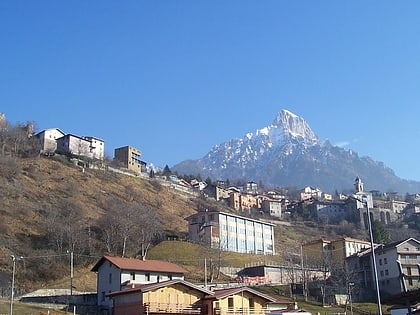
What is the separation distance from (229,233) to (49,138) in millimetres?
67683

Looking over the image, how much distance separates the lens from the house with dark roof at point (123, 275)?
63.2 meters

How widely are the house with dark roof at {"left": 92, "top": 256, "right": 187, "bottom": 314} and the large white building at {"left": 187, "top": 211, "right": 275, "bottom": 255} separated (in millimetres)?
39920

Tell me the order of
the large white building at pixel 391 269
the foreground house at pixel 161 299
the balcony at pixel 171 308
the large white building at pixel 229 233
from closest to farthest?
1. the balcony at pixel 171 308
2. the foreground house at pixel 161 299
3. the large white building at pixel 391 269
4. the large white building at pixel 229 233

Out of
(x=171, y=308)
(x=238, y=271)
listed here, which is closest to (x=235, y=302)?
(x=171, y=308)

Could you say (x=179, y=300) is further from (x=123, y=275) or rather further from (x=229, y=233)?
(x=229, y=233)

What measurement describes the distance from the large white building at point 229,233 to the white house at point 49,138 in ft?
168

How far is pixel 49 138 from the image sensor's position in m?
158

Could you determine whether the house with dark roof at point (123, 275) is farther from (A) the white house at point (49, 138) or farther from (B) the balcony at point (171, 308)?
(A) the white house at point (49, 138)

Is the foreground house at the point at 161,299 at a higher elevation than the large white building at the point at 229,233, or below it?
below

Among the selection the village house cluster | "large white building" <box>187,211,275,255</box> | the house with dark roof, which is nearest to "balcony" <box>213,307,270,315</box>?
the village house cluster

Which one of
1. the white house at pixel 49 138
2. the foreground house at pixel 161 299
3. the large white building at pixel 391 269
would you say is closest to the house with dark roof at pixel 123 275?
the foreground house at pixel 161 299

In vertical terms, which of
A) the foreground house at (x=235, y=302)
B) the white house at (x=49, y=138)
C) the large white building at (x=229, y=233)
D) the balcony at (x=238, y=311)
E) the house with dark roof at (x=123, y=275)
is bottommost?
the balcony at (x=238, y=311)

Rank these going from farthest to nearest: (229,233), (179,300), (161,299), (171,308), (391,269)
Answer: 1. (229,233)
2. (391,269)
3. (179,300)
4. (161,299)
5. (171,308)

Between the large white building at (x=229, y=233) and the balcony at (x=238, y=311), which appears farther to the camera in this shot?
the large white building at (x=229, y=233)
